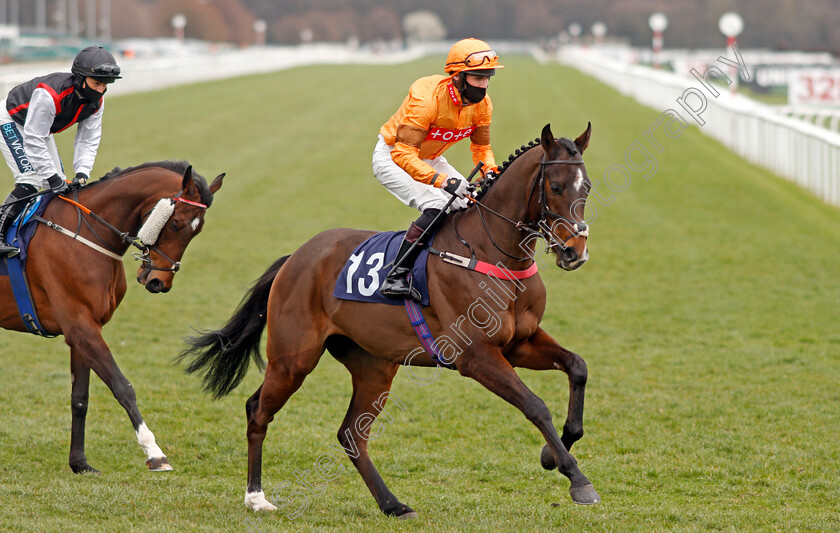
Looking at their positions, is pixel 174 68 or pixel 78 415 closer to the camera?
pixel 78 415

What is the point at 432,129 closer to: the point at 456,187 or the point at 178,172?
the point at 456,187

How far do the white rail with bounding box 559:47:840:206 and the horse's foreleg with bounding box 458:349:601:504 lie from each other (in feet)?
28.1

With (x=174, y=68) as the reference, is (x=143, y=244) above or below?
above

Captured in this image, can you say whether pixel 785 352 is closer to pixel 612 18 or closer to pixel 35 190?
pixel 35 190

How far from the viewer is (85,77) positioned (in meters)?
5.40

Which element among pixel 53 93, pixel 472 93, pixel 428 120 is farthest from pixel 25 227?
pixel 472 93

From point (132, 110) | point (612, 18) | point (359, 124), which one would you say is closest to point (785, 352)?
point (359, 124)

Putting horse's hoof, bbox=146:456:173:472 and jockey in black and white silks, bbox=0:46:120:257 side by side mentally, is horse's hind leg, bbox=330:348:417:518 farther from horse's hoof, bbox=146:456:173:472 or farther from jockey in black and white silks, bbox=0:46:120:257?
jockey in black and white silks, bbox=0:46:120:257

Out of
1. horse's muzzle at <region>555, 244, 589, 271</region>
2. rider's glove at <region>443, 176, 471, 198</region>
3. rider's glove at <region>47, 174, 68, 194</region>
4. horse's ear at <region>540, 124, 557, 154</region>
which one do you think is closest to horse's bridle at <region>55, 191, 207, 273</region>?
rider's glove at <region>47, 174, 68, 194</region>

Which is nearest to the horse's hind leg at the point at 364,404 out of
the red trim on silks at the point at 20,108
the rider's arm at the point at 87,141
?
the rider's arm at the point at 87,141

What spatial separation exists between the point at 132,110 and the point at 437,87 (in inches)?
830

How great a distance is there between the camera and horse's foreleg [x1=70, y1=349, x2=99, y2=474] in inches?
210

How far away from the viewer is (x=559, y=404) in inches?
265

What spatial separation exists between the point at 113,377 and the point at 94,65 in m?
1.70
